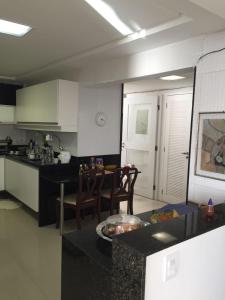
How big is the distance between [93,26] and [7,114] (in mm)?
3364

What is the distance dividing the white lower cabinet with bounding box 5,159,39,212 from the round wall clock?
112 centimetres

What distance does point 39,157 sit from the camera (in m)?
4.27

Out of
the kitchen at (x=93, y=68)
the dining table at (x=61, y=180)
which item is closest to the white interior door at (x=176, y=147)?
the kitchen at (x=93, y=68)

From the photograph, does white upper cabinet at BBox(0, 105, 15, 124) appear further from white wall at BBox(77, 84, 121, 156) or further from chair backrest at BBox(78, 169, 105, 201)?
chair backrest at BBox(78, 169, 105, 201)

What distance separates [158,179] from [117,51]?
278 cm

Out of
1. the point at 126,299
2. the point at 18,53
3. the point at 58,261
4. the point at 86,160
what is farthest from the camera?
the point at 86,160

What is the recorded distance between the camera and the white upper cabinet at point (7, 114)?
4.96m

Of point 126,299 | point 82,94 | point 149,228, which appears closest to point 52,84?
point 82,94

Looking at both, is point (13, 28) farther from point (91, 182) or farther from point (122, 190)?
point (122, 190)

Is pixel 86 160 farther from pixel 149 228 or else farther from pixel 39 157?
pixel 149 228

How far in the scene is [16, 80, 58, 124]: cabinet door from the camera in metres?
3.69

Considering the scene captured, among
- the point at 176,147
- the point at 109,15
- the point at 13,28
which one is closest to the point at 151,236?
the point at 109,15

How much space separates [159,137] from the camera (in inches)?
192

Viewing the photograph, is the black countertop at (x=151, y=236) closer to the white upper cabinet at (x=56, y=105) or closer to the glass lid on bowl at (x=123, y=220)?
the glass lid on bowl at (x=123, y=220)
